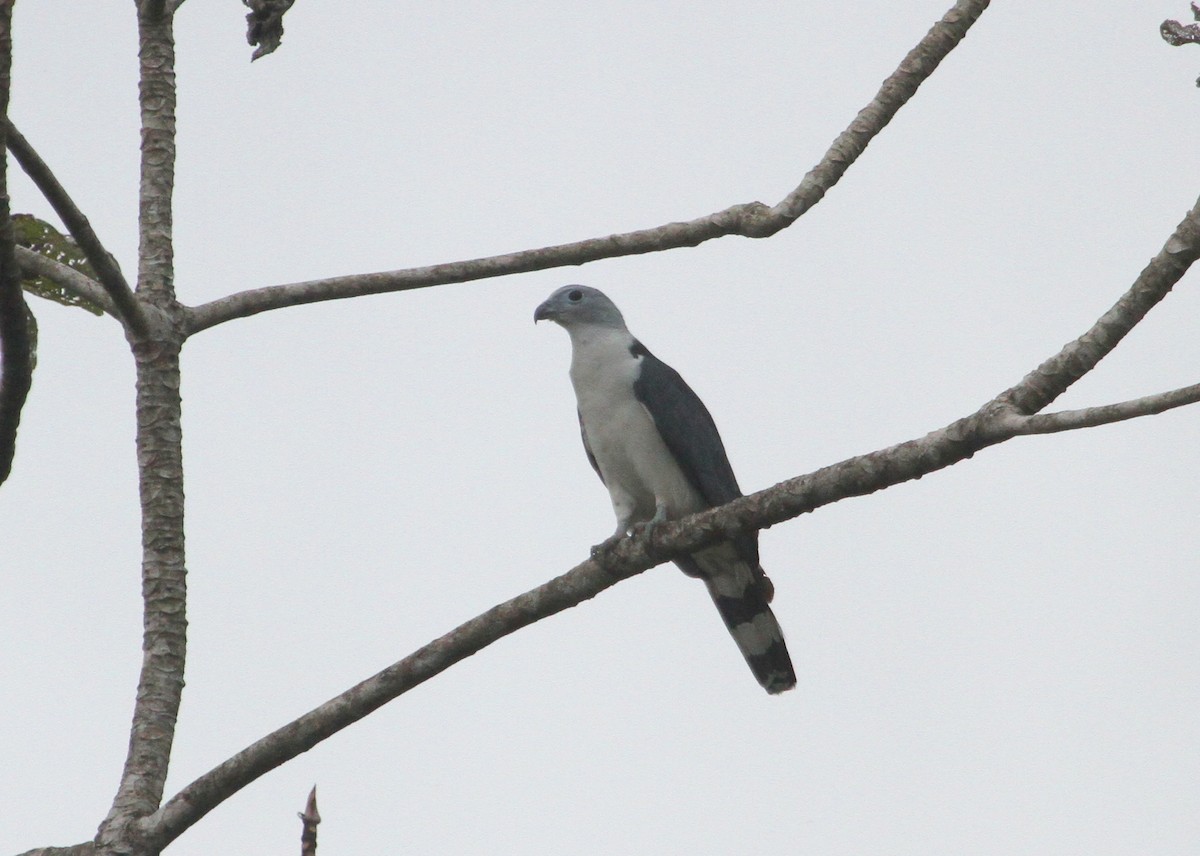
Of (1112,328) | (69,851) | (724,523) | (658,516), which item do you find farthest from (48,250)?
(1112,328)

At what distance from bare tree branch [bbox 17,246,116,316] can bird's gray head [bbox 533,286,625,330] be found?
285 cm

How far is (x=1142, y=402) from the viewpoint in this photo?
3213 mm

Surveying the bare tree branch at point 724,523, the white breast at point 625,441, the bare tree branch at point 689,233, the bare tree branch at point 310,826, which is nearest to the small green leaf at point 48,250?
the bare tree branch at point 689,233

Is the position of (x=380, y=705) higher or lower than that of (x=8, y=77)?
lower

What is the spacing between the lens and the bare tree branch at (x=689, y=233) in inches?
183

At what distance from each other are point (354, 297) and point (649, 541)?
1.27 meters

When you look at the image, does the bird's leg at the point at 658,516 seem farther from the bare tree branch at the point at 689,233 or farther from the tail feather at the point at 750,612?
the bare tree branch at the point at 689,233

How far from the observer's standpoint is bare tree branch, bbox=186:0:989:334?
15.2 feet

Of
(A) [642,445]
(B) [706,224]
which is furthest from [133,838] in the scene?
(A) [642,445]

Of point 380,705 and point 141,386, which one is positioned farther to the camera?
point 141,386

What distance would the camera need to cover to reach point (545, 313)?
7043 mm

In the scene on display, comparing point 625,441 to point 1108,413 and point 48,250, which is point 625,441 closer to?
point 48,250

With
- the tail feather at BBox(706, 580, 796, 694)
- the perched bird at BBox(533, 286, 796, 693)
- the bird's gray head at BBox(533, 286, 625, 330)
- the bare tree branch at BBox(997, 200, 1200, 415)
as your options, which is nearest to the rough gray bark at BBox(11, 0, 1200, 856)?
the bare tree branch at BBox(997, 200, 1200, 415)

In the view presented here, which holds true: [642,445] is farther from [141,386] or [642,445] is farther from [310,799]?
[310,799]
